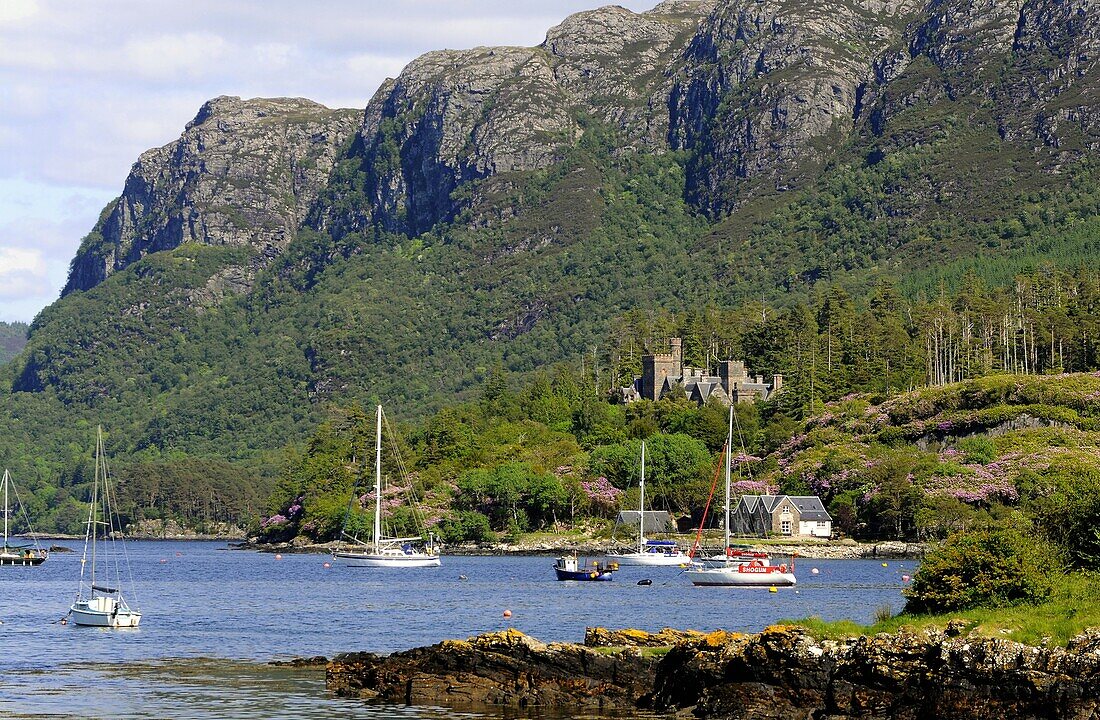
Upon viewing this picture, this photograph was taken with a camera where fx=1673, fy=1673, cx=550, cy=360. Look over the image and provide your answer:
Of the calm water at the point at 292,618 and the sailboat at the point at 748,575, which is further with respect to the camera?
the sailboat at the point at 748,575

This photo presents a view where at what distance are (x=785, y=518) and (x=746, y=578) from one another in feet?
152

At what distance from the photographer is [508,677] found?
48.4 m

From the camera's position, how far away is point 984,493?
465ft

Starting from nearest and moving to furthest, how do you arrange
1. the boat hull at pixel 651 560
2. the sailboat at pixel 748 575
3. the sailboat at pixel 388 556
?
the sailboat at pixel 748 575 < the boat hull at pixel 651 560 < the sailboat at pixel 388 556

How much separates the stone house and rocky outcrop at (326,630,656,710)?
100781 millimetres

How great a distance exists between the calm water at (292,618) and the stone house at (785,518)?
15.7 metres

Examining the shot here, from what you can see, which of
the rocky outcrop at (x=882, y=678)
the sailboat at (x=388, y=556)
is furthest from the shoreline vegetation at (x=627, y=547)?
the rocky outcrop at (x=882, y=678)

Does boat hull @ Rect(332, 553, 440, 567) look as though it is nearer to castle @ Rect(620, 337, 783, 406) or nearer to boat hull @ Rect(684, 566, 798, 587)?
boat hull @ Rect(684, 566, 798, 587)

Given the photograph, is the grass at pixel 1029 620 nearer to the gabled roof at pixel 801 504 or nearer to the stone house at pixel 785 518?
the stone house at pixel 785 518

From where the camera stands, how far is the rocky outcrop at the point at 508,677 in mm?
47281

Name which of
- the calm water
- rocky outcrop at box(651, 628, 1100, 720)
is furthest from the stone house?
rocky outcrop at box(651, 628, 1100, 720)

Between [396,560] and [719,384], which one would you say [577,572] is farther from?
[719,384]

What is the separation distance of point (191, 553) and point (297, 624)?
368 ft

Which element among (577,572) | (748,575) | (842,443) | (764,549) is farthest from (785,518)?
(748,575)
